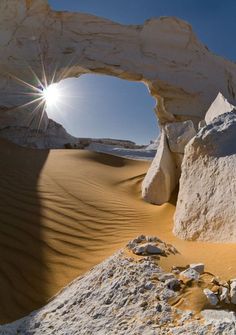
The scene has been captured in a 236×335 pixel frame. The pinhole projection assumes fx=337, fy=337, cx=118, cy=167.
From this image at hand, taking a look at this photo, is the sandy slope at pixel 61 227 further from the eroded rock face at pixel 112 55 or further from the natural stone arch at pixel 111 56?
the eroded rock face at pixel 112 55

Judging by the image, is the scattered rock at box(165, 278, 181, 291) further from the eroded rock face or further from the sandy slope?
the eroded rock face

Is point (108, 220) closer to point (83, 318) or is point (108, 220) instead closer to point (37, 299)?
point (37, 299)

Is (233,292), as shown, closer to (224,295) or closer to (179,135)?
(224,295)

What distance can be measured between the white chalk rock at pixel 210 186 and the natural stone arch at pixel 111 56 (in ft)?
28.4

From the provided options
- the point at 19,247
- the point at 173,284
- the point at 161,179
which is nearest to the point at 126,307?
the point at 173,284

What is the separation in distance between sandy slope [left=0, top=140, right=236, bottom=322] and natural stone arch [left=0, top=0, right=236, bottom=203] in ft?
19.7

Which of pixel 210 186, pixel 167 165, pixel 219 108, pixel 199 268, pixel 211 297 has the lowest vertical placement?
pixel 211 297

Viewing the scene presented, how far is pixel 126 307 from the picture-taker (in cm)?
186

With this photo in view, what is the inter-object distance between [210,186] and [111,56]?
10.4 meters

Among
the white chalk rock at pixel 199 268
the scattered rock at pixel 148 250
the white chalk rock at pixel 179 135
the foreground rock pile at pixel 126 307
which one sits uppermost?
the white chalk rock at pixel 179 135

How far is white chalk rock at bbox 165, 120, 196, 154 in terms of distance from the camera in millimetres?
5344

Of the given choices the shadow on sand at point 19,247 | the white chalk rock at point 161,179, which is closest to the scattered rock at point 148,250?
the shadow on sand at point 19,247

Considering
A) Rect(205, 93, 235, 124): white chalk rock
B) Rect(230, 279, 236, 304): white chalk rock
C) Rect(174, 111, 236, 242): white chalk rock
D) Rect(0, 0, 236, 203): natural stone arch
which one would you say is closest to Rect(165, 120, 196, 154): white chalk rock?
Rect(205, 93, 235, 124): white chalk rock

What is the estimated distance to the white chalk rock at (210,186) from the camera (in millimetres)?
2795
